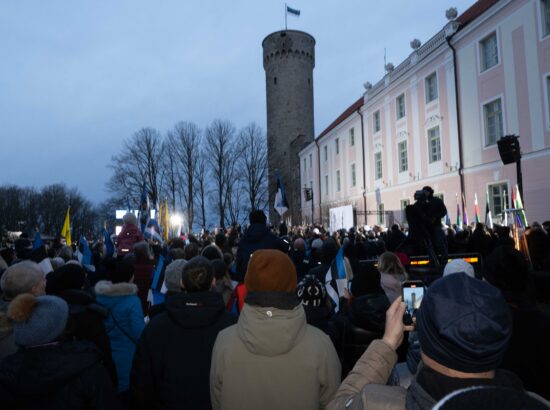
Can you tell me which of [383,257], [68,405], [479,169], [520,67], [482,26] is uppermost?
[482,26]

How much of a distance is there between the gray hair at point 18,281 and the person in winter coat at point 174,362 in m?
1.42

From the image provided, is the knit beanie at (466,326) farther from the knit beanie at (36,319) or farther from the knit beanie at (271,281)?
the knit beanie at (36,319)

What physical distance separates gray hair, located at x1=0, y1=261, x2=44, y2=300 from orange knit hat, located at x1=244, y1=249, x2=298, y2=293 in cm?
228

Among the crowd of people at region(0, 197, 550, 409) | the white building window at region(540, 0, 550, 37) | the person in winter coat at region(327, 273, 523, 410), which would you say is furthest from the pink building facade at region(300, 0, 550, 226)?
the person in winter coat at region(327, 273, 523, 410)

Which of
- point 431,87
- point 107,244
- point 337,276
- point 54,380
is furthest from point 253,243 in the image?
point 431,87

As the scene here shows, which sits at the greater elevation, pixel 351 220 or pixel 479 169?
pixel 479 169

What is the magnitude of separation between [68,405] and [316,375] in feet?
A: 4.36

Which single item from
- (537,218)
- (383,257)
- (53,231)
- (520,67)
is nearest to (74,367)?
(383,257)

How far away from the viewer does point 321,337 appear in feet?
7.94

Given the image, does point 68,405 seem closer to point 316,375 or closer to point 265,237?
point 316,375

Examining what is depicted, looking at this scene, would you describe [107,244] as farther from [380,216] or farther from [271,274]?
[380,216]

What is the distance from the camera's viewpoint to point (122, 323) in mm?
4133

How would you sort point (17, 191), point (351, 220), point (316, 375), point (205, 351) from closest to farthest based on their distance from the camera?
1. point (316, 375)
2. point (205, 351)
3. point (351, 220)
4. point (17, 191)

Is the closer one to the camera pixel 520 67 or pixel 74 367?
pixel 74 367
